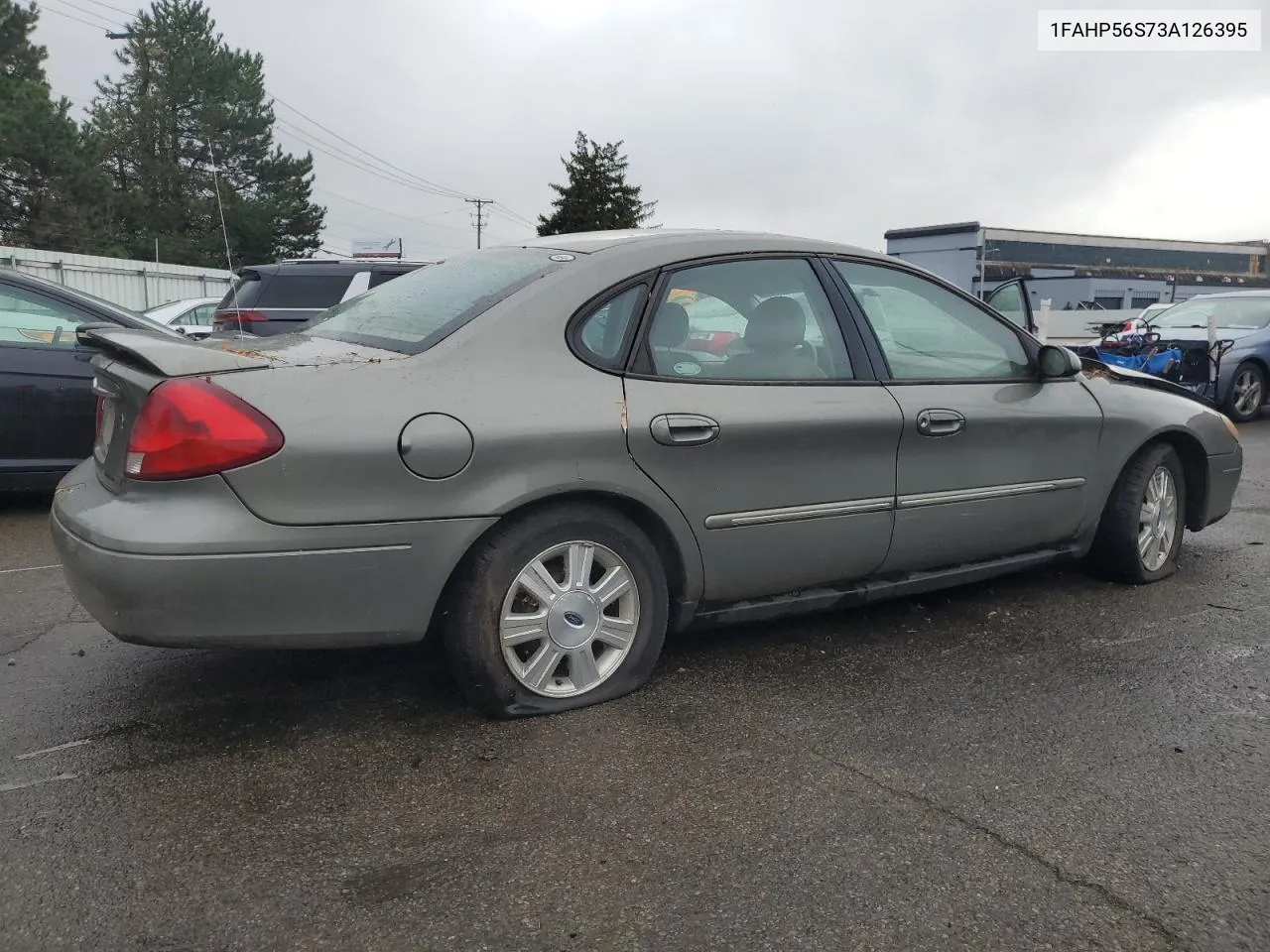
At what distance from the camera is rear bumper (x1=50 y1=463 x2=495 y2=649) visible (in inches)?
107

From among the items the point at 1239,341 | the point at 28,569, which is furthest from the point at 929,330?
the point at 1239,341

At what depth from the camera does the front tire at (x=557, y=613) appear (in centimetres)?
305

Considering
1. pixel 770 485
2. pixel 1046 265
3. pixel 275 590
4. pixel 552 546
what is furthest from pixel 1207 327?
pixel 1046 265

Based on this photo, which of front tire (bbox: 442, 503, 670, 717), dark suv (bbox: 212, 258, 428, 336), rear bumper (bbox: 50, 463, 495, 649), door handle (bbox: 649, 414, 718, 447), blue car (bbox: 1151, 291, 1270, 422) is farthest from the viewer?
blue car (bbox: 1151, 291, 1270, 422)

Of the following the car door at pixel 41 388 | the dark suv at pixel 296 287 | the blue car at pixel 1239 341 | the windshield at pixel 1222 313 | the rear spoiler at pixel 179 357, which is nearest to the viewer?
the rear spoiler at pixel 179 357

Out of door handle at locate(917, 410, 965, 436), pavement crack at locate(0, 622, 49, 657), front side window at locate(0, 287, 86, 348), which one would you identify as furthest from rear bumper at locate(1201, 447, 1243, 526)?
front side window at locate(0, 287, 86, 348)

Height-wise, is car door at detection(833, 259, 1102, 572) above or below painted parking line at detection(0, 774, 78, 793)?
above

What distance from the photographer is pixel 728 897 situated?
2.32 metres

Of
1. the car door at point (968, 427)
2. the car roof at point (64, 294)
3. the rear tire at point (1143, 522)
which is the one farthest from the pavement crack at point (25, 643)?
the rear tire at point (1143, 522)

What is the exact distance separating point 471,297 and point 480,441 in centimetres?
62

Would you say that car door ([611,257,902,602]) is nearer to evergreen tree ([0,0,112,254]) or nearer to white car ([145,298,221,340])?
white car ([145,298,221,340])

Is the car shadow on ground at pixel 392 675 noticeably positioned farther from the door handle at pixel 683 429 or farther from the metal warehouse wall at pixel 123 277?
the metal warehouse wall at pixel 123 277

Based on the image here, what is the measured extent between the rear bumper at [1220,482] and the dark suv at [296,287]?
7.87 meters

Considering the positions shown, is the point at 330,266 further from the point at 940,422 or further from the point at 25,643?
the point at 940,422
